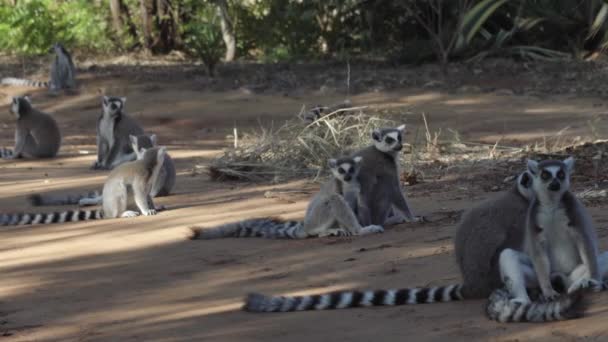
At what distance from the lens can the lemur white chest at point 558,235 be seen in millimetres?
5805

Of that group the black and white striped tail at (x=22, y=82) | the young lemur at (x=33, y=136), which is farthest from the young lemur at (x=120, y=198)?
the black and white striped tail at (x=22, y=82)

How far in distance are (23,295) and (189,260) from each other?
132 cm

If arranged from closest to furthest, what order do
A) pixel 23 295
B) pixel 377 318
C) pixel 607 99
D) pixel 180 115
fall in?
pixel 377 318, pixel 23 295, pixel 607 99, pixel 180 115

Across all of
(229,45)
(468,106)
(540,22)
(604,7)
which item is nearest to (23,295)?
(468,106)

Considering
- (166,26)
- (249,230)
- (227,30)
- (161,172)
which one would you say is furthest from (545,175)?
(166,26)

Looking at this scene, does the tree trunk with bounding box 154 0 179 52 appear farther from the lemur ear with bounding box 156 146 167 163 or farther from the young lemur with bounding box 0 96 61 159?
the lemur ear with bounding box 156 146 167 163

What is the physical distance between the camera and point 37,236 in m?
9.61

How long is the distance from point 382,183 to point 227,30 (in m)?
17.1

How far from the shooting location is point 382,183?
9078 millimetres

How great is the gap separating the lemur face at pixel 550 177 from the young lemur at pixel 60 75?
17.2 metres

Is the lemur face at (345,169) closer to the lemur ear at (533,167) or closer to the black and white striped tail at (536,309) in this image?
the lemur ear at (533,167)

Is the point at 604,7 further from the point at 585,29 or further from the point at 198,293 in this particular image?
the point at 198,293

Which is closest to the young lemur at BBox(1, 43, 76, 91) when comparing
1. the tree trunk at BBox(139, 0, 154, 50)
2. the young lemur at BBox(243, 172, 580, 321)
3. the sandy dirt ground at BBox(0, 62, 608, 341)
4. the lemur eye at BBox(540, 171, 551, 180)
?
the tree trunk at BBox(139, 0, 154, 50)

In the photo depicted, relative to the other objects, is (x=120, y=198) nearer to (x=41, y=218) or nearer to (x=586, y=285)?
(x=41, y=218)
